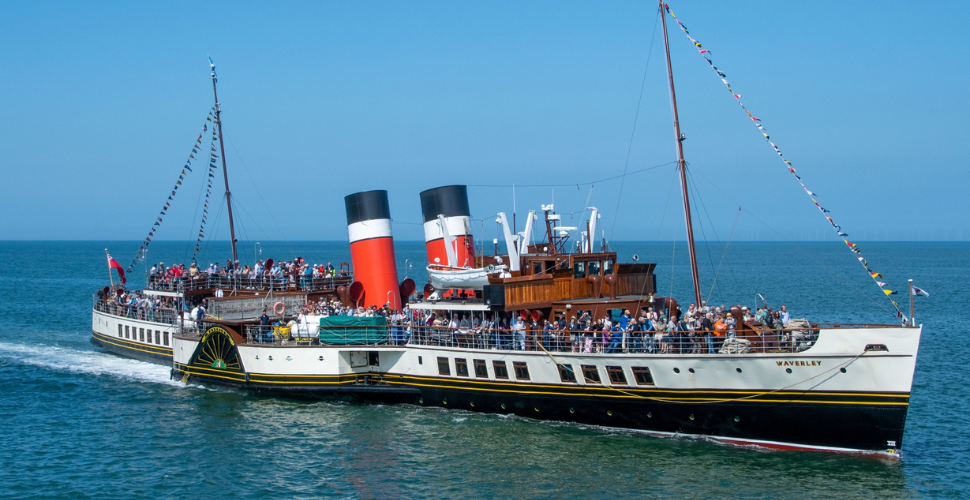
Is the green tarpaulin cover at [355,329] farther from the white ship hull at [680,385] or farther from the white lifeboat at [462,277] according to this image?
the white lifeboat at [462,277]

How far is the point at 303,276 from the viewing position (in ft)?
122

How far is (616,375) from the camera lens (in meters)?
24.6

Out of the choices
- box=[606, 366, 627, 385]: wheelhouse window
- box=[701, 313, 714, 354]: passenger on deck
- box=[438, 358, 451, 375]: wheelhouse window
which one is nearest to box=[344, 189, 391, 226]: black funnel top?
box=[438, 358, 451, 375]: wheelhouse window

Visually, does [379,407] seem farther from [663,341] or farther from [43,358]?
[43,358]

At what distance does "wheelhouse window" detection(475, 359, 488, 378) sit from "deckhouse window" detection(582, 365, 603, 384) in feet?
11.4

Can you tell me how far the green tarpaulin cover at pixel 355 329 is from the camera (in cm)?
2870

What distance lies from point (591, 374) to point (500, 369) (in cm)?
315

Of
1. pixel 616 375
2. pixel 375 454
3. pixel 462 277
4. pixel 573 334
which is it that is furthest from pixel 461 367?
pixel 616 375

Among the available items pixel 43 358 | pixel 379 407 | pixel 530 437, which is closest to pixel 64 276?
pixel 43 358

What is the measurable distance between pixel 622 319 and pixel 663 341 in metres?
1.95

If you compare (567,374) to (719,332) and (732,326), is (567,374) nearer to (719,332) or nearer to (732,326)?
(719,332)

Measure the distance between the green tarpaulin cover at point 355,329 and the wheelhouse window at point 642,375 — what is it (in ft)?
30.2

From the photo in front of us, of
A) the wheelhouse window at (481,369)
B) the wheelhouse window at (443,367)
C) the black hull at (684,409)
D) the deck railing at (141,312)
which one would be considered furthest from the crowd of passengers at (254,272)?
the wheelhouse window at (481,369)

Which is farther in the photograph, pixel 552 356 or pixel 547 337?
pixel 547 337
